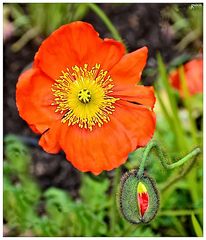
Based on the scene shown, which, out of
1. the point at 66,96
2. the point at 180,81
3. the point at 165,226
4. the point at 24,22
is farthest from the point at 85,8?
the point at 66,96

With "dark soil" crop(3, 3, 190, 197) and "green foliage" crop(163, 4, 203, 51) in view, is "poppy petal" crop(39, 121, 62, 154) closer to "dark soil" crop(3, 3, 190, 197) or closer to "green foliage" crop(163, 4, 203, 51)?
"dark soil" crop(3, 3, 190, 197)

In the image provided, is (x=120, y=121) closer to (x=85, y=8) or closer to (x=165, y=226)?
(x=165, y=226)

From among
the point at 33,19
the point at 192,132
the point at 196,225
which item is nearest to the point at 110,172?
the point at 192,132

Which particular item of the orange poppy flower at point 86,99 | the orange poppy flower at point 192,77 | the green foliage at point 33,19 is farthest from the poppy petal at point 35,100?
the green foliage at point 33,19

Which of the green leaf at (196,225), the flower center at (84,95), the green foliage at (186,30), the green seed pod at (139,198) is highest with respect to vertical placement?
the green foliage at (186,30)

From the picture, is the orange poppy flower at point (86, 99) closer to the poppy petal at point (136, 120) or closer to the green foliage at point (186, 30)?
the poppy petal at point (136, 120)

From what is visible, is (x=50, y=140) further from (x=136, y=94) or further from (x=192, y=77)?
(x=192, y=77)

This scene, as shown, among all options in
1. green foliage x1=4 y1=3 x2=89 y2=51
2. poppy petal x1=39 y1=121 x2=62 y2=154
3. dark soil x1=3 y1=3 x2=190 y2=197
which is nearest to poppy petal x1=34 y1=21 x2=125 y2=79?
poppy petal x1=39 y1=121 x2=62 y2=154
